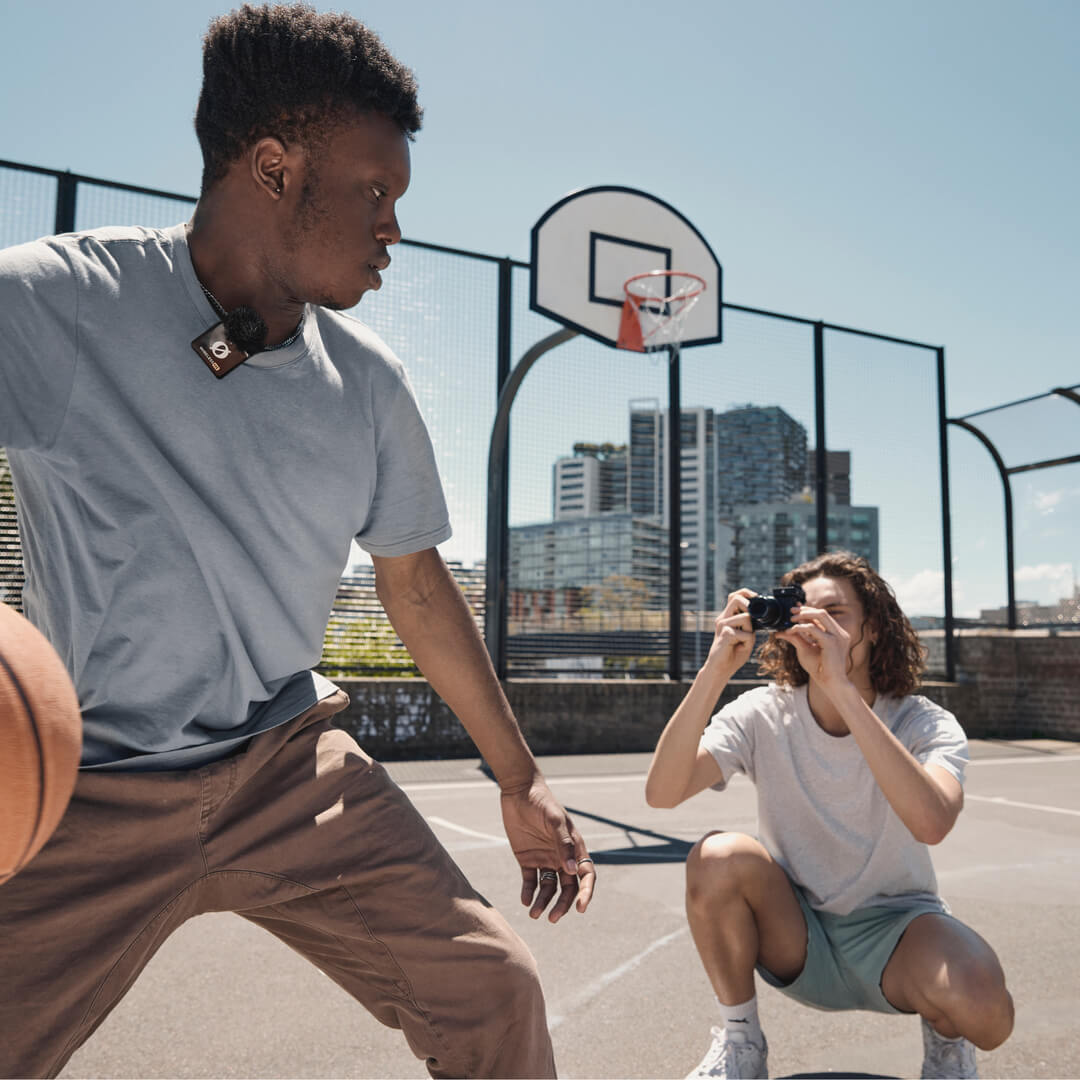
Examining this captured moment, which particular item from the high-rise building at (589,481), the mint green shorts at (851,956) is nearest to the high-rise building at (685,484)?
the high-rise building at (589,481)

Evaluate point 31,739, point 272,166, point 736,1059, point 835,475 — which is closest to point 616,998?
point 736,1059

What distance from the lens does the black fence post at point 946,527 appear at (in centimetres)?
1470

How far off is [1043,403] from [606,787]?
9946mm

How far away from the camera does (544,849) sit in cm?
183

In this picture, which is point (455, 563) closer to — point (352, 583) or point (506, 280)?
point (352, 583)

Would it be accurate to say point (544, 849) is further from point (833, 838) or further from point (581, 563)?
point (581, 563)

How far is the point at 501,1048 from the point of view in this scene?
1.63m

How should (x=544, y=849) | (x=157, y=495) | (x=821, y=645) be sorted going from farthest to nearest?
(x=821, y=645)
(x=544, y=849)
(x=157, y=495)

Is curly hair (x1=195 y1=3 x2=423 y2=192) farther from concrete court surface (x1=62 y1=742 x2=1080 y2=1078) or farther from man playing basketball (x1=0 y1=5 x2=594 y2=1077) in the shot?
concrete court surface (x1=62 y1=742 x2=1080 y2=1078)

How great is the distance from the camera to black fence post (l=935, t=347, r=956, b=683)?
1470 centimetres

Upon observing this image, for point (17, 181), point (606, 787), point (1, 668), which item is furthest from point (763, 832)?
point (17, 181)

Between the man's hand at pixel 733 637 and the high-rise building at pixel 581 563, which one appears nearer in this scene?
the man's hand at pixel 733 637

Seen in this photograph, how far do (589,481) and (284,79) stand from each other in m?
10.3

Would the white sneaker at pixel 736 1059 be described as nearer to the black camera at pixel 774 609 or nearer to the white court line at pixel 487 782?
the black camera at pixel 774 609
